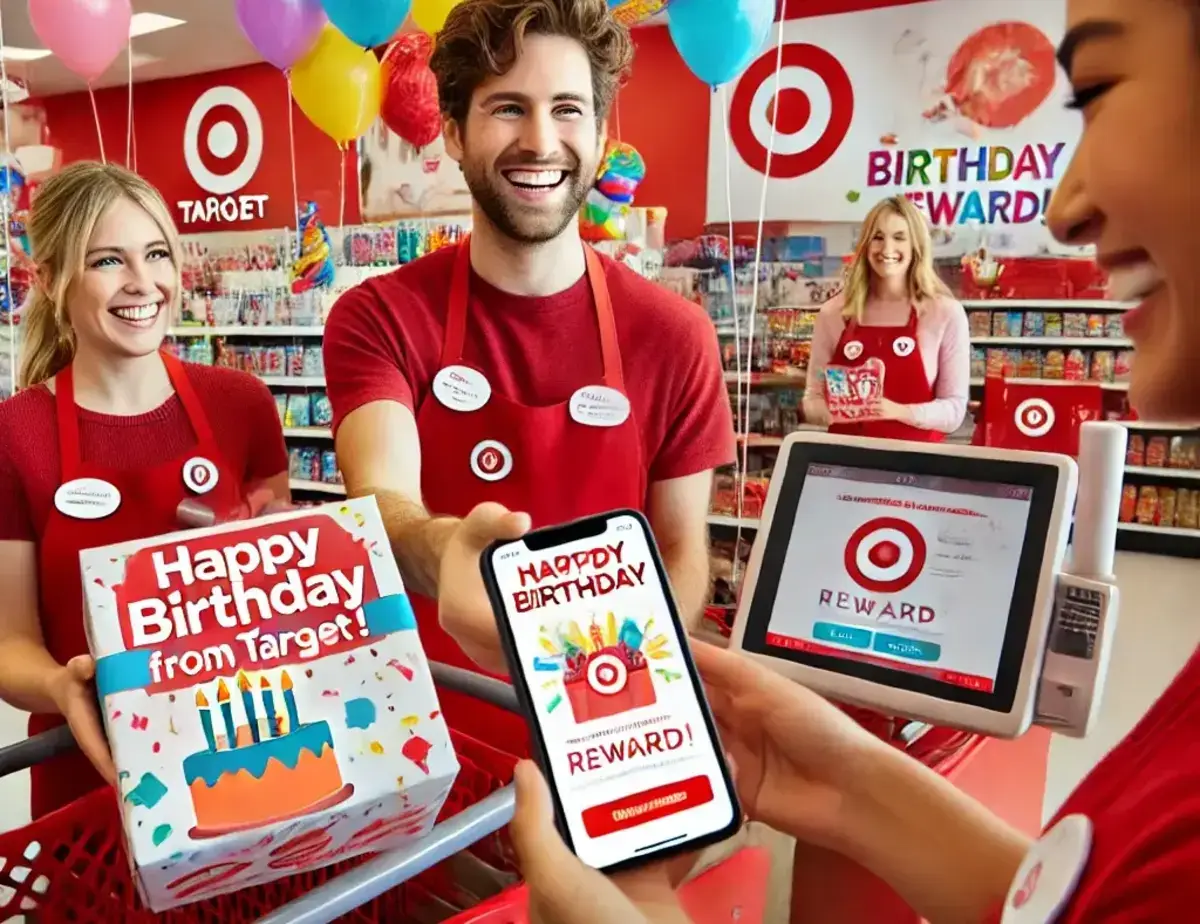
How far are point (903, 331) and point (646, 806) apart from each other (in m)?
2.90

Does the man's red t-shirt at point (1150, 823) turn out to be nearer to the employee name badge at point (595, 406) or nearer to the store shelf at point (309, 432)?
the employee name badge at point (595, 406)

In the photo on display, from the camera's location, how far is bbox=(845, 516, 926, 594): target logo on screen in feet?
3.67

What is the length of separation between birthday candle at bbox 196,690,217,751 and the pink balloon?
2.56 m

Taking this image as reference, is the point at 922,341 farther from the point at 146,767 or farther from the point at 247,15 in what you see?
the point at 146,767

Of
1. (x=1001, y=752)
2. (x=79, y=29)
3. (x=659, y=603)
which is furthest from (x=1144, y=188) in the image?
(x=79, y=29)

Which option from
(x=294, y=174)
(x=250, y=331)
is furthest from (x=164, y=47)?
(x=250, y=331)

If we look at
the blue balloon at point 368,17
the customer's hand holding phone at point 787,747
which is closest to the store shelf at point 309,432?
the blue balloon at point 368,17

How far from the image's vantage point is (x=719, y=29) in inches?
98.7

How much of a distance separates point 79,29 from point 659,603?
2.73 metres

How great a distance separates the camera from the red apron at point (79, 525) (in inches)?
63.0

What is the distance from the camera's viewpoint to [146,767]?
876mm

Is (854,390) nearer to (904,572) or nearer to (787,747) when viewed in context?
(904,572)

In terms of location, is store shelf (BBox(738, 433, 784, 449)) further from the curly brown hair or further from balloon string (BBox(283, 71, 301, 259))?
the curly brown hair

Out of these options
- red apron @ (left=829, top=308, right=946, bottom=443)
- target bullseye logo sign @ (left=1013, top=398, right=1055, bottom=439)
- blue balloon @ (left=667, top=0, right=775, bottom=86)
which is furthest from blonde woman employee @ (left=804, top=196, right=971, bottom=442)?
blue balloon @ (left=667, top=0, right=775, bottom=86)
